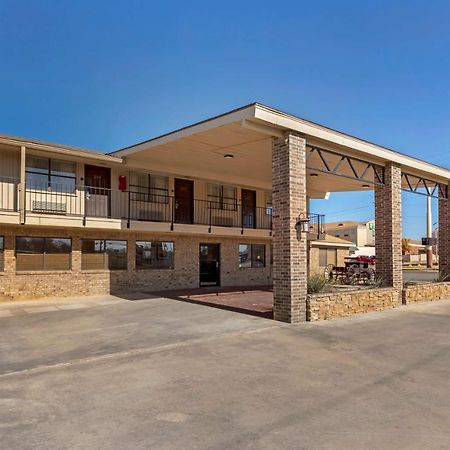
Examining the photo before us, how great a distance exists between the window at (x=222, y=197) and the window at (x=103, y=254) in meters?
4.68

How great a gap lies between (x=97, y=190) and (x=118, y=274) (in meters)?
3.23

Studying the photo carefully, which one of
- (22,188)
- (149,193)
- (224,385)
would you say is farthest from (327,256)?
(224,385)

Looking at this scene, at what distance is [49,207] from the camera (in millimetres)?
14141

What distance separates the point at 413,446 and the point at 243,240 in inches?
666

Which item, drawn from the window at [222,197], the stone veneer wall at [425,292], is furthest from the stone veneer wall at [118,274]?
the stone veneer wall at [425,292]

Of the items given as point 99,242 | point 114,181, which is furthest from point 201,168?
point 99,242

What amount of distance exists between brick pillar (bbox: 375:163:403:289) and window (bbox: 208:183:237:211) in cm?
763

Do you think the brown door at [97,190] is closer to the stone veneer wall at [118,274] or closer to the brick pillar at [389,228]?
the stone veneer wall at [118,274]

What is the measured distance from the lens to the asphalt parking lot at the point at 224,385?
4.07 metres

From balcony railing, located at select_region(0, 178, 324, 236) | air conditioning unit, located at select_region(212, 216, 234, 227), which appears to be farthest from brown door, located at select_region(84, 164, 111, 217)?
air conditioning unit, located at select_region(212, 216, 234, 227)

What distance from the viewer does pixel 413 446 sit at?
3.83m

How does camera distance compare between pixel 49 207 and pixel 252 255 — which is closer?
pixel 49 207

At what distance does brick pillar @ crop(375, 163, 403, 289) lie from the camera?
43.9 feet

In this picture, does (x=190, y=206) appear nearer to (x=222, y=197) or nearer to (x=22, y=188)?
(x=222, y=197)
